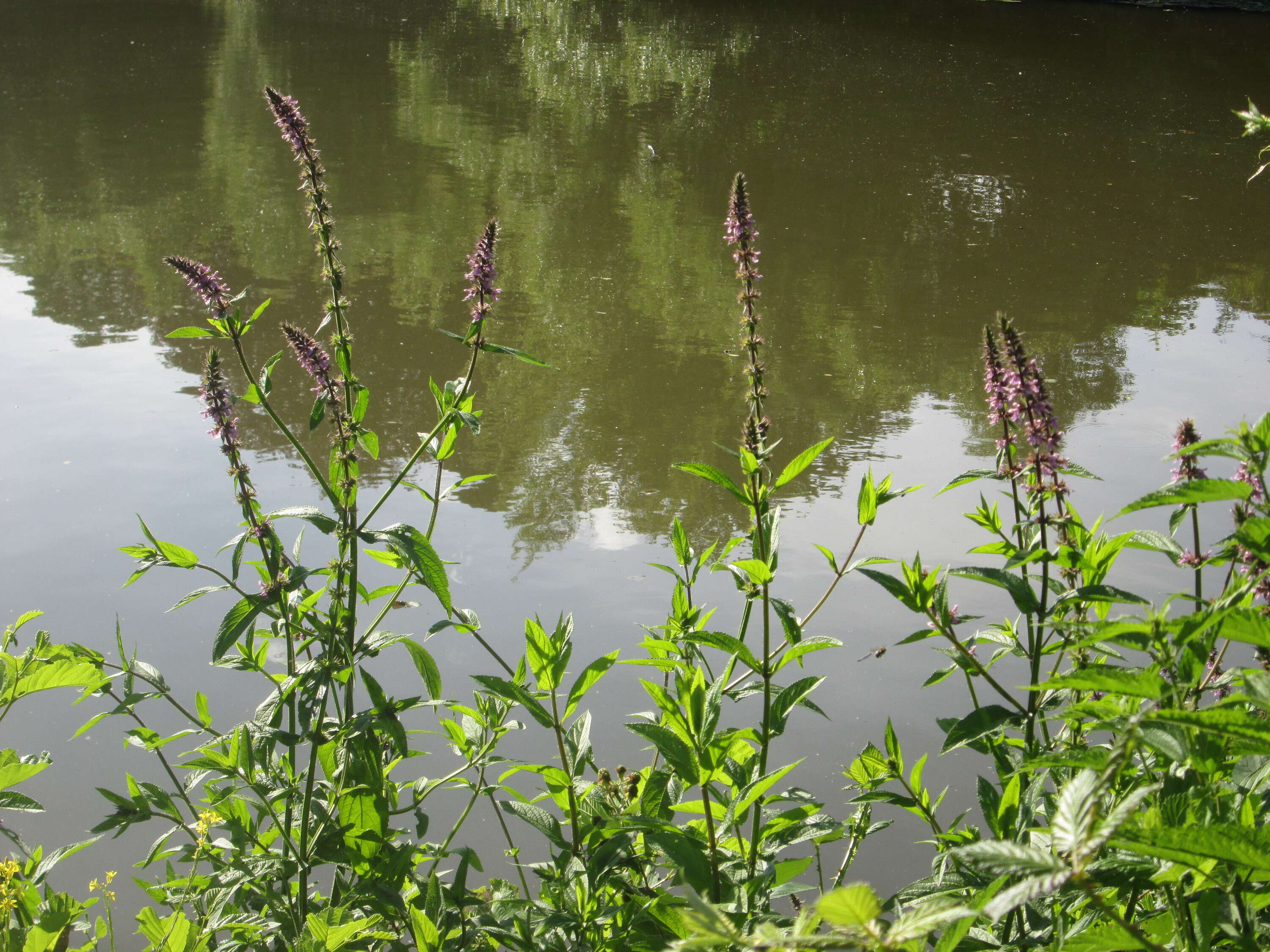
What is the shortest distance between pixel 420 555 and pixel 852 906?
4.18ft

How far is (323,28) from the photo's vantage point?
17.1m

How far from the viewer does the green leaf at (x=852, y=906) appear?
656 mm

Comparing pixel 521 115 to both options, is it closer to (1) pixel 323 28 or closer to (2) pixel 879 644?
(1) pixel 323 28

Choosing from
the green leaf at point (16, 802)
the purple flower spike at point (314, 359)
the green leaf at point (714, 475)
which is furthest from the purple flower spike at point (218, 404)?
the green leaf at point (714, 475)

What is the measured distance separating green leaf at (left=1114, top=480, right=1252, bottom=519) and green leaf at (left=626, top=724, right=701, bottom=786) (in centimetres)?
73

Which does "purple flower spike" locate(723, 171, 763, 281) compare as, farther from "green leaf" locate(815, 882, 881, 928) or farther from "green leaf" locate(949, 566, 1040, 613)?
"green leaf" locate(815, 882, 881, 928)

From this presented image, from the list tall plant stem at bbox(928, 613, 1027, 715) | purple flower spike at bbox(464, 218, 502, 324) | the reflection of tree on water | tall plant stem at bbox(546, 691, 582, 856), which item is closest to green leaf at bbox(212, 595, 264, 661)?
tall plant stem at bbox(546, 691, 582, 856)

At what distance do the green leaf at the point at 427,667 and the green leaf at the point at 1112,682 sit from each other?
1207mm

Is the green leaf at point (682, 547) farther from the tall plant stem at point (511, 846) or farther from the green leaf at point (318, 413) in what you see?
the green leaf at point (318, 413)

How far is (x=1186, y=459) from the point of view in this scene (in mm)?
1765

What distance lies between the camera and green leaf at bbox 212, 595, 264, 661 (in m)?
1.80

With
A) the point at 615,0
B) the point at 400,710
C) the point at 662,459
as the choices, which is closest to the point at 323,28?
the point at 615,0

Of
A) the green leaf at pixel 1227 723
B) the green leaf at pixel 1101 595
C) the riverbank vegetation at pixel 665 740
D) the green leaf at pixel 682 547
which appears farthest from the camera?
the green leaf at pixel 682 547

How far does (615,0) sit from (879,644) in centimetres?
1967
